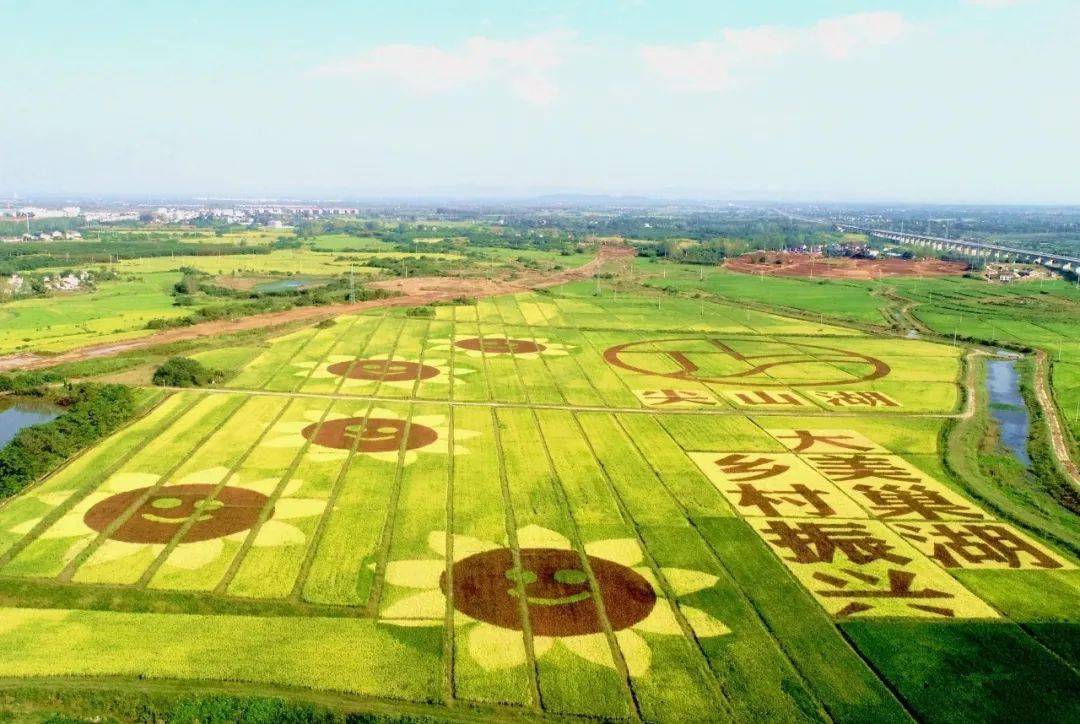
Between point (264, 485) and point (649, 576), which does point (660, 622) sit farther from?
point (264, 485)

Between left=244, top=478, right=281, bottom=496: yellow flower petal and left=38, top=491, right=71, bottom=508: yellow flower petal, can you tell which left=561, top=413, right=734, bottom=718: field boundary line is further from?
left=38, top=491, right=71, bottom=508: yellow flower petal

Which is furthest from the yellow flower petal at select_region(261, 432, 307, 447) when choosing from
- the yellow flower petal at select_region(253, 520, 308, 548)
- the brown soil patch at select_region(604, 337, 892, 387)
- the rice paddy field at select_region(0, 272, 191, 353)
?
the rice paddy field at select_region(0, 272, 191, 353)

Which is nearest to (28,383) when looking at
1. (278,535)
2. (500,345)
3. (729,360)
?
(278,535)

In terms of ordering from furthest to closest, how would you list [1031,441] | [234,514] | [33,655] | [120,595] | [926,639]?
1. [1031,441]
2. [234,514]
3. [120,595]
4. [926,639]
5. [33,655]

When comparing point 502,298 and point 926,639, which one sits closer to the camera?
point 926,639

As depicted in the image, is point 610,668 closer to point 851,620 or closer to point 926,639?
point 851,620

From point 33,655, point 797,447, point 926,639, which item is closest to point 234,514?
point 33,655
